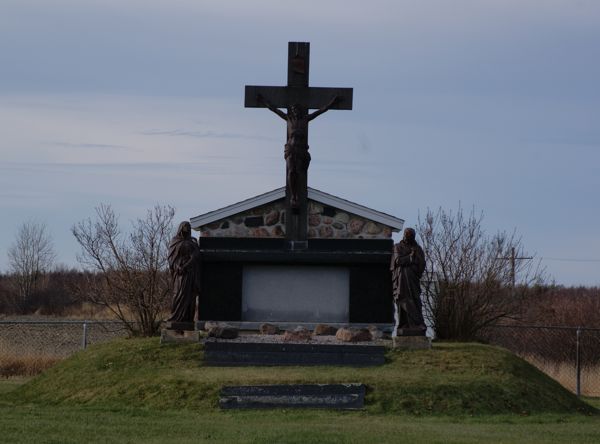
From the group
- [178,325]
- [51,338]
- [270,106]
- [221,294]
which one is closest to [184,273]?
[178,325]

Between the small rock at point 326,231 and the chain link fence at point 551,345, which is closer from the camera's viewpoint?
the small rock at point 326,231

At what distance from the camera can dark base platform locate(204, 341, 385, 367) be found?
63.7ft

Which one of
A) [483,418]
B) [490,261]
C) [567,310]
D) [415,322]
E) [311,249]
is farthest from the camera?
[567,310]

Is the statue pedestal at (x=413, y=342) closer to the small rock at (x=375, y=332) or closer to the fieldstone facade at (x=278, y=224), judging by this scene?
the small rock at (x=375, y=332)

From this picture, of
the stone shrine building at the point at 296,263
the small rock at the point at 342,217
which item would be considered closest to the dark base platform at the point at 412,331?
the stone shrine building at the point at 296,263

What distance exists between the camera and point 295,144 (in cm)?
2252

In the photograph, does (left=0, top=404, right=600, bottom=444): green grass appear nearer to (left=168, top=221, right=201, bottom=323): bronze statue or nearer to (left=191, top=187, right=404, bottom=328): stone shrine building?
(left=168, top=221, right=201, bottom=323): bronze statue

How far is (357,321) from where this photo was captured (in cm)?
2306

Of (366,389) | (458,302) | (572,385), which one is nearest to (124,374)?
→ (366,389)

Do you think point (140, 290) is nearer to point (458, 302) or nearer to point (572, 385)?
point (458, 302)

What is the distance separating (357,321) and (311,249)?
Answer: 1726 mm

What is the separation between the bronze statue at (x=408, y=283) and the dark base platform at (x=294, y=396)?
11.2 ft

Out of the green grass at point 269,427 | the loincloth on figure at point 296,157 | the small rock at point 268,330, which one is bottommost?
the green grass at point 269,427

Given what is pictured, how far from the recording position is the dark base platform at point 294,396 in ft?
55.6
